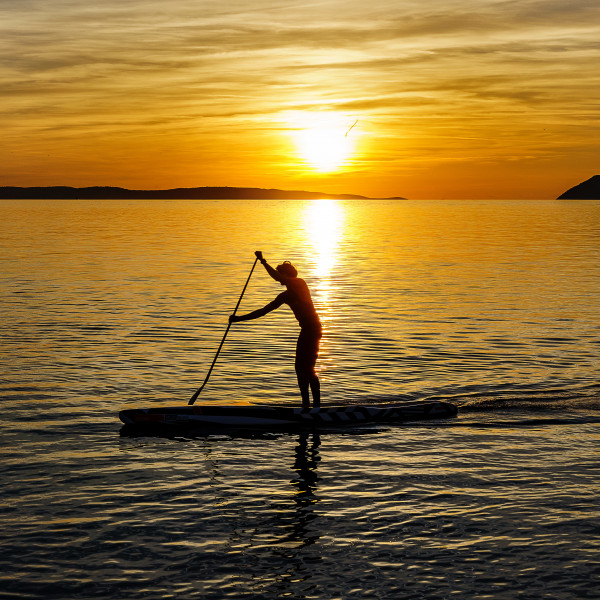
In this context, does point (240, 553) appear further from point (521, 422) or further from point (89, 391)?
point (89, 391)

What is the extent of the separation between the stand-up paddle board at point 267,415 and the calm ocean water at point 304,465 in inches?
14.0

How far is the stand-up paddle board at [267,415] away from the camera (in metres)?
16.3

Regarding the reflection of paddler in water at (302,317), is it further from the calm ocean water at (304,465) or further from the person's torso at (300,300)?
the calm ocean water at (304,465)

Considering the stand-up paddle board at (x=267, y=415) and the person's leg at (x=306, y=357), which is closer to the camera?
the stand-up paddle board at (x=267, y=415)

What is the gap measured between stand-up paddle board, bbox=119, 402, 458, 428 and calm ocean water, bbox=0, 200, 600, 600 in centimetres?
36

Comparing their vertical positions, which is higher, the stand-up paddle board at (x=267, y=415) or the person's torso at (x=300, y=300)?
the person's torso at (x=300, y=300)

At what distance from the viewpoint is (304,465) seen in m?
14.3

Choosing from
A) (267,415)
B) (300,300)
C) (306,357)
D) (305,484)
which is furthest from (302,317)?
(305,484)

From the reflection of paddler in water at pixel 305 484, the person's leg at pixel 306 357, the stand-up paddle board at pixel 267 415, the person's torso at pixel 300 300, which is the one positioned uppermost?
the person's torso at pixel 300 300

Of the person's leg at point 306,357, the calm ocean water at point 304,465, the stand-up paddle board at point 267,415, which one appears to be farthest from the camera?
the person's leg at point 306,357

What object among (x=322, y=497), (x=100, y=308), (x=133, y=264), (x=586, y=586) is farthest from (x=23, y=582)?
(x=133, y=264)

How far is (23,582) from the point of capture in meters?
9.80

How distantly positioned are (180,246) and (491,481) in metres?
64.6

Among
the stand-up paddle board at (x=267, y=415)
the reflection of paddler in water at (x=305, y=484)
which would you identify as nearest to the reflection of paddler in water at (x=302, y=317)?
the stand-up paddle board at (x=267, y=415)
